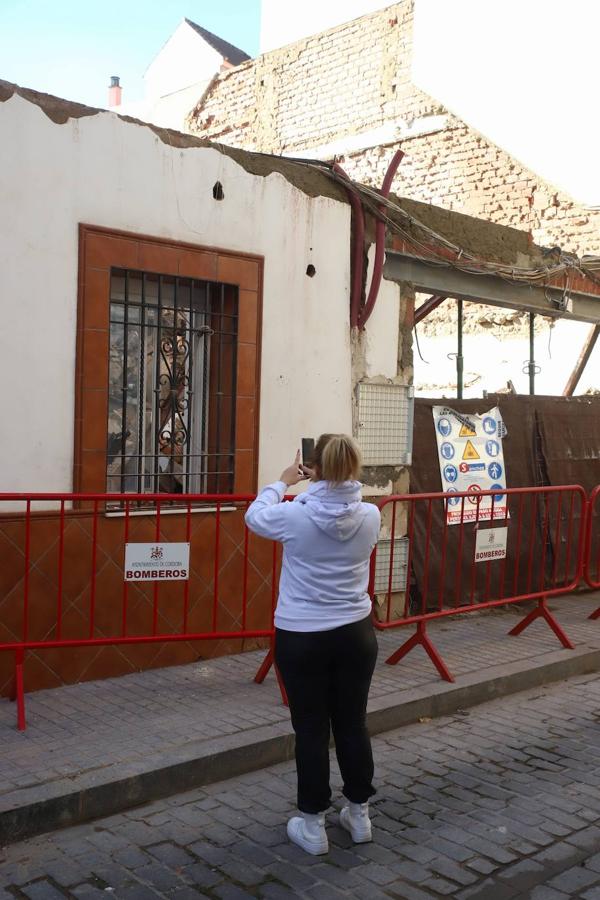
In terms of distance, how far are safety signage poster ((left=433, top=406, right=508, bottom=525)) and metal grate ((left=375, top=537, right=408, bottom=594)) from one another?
574mm

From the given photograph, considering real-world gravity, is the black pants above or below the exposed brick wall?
below

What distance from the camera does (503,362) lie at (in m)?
13.2

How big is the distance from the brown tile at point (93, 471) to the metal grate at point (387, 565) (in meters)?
2.72

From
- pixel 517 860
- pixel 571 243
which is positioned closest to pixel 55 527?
pixel 517 860

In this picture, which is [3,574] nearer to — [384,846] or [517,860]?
[384,846]

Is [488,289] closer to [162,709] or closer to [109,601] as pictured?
[109,601]

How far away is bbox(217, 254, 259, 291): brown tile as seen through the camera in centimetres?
687

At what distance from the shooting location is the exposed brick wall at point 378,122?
13.0 m

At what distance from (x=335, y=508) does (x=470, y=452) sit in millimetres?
4935

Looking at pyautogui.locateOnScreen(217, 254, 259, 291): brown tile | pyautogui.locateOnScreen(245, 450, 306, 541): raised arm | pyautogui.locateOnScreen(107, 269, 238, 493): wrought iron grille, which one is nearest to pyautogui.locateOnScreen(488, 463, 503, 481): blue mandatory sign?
pyautogui.locateOnScreen(107, 269, 238, 493): wrought iron grille

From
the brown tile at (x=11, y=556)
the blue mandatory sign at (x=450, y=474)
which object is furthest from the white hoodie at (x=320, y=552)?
the blue mandatory sign at (x=450, y=474)

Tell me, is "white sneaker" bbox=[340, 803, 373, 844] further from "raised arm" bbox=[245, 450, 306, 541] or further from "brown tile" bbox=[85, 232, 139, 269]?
"brown tile" bbox=[85, 232, 139, 269]

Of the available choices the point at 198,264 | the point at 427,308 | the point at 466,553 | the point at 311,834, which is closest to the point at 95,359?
the point at 198,264

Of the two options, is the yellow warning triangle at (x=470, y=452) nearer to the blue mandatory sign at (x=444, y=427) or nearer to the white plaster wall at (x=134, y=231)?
the blue mandatory sign at (x=444, y=427)
